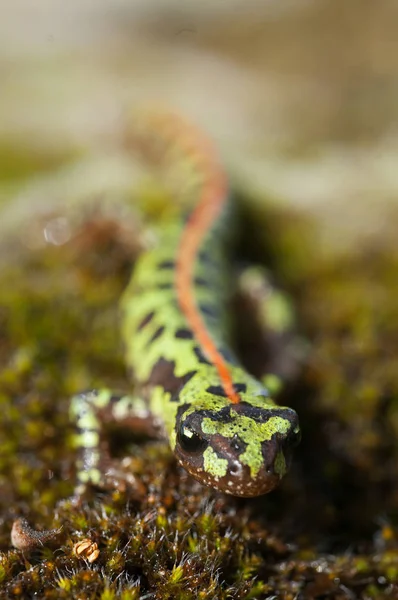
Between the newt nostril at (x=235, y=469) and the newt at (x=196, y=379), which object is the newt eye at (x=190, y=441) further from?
the newt nostril at (x=235, y=469)

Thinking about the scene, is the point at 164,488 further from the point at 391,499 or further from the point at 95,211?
the point at 95,211

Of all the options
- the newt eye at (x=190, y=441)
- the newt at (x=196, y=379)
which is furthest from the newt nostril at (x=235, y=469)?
the newt eye at (x=190, y=441)

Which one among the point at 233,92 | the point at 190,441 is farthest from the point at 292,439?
the point at 233,92

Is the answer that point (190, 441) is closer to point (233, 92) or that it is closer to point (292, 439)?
point (292, 439)

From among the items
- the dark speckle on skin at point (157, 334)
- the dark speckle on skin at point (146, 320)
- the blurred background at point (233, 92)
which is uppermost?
the blurred background at point (233, 92)

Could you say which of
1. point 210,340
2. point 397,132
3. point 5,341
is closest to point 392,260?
point 210,340
